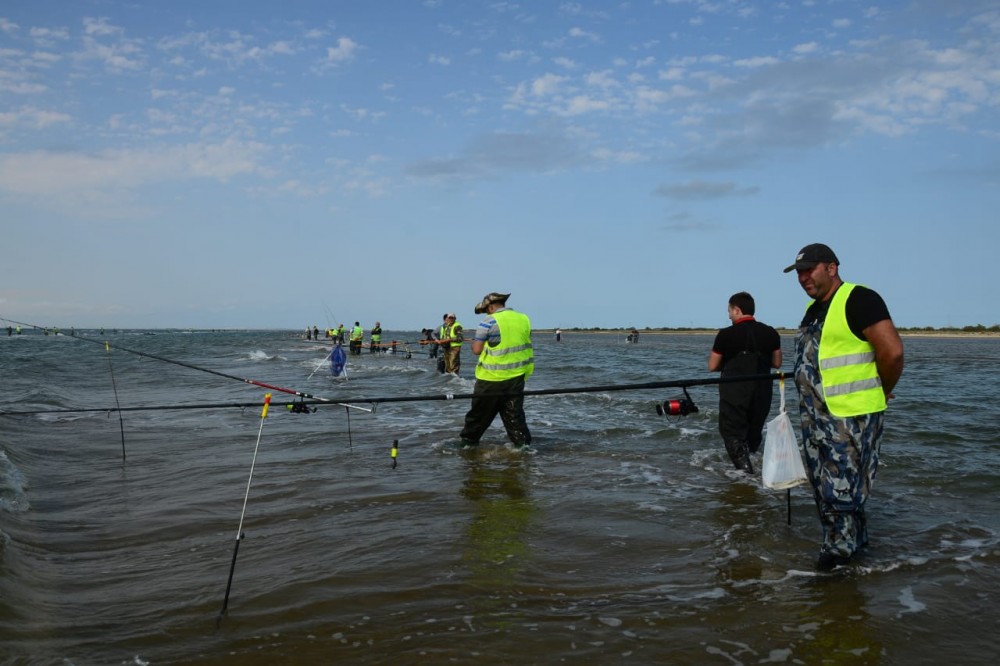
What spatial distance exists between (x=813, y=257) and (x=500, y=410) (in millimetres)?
4997

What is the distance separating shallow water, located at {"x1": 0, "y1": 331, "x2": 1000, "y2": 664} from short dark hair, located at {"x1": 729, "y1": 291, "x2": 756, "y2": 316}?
1.67 metres

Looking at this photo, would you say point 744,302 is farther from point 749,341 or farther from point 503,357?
point 503,357

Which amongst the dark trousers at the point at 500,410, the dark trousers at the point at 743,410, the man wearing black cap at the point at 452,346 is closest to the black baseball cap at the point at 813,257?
the dark trousers at the point at 743,410

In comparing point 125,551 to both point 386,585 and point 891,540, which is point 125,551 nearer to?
point 386,585

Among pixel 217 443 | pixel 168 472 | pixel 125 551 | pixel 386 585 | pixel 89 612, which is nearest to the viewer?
pixel 89 612

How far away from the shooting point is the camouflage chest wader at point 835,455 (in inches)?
160

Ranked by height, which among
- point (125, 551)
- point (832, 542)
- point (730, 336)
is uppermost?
point (730, 336)

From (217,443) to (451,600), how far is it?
22.3ft

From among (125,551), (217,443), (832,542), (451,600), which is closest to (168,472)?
(217,443)

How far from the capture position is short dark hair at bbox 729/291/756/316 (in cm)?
709

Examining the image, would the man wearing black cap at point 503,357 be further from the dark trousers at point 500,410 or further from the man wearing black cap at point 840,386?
the man wearing black cap at point 840,386

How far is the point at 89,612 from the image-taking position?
3.88 m

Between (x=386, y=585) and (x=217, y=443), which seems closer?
(x=386, y=585)

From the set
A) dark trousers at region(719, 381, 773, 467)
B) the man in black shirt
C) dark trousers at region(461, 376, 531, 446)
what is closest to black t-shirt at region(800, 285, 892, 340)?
the man in black shirt
